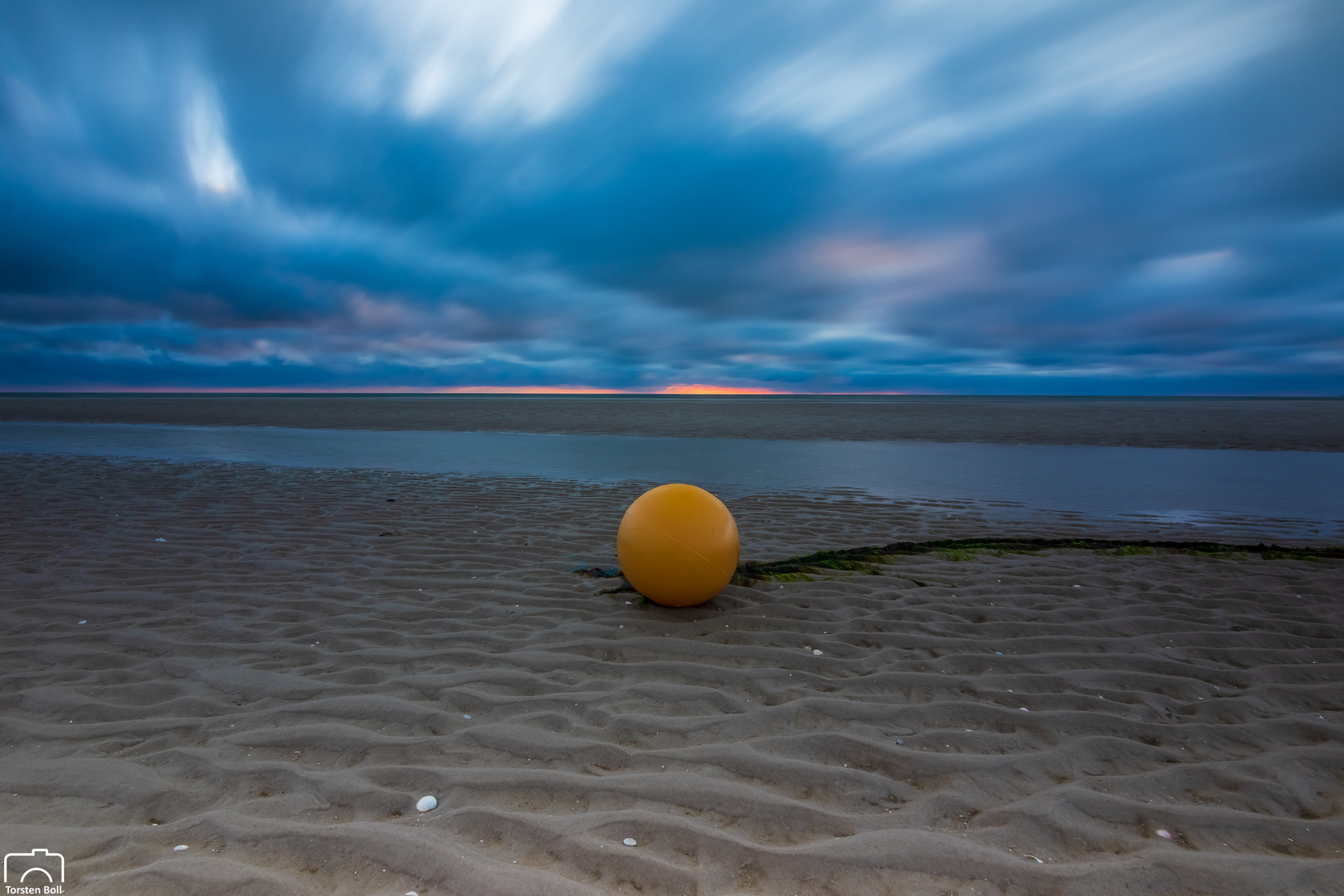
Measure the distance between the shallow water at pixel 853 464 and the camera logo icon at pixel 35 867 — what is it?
10.3m

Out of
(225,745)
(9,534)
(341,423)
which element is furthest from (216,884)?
(341,423)

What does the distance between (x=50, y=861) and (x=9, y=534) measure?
838 centimetres

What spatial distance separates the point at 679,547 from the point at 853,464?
13.5m

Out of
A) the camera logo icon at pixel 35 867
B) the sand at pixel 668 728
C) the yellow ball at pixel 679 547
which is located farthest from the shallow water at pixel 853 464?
the camera logo icon at pixel 35 867

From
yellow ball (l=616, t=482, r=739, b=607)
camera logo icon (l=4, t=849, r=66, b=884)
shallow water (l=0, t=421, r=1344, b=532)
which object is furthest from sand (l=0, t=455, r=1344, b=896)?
shallow water (l=0, t=421, r=1344, b=532)

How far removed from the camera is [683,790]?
321 centimetres

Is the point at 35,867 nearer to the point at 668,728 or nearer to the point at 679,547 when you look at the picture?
the point at 668,728

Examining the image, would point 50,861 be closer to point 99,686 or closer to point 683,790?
point 99,686

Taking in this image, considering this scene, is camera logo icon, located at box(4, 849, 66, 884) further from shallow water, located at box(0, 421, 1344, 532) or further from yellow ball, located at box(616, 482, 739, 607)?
shallow water, located at box(0, 421, 1344, 532)

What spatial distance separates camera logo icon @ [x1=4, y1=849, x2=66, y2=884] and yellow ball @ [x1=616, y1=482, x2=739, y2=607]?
3772 millimetres

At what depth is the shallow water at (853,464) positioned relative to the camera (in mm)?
12289

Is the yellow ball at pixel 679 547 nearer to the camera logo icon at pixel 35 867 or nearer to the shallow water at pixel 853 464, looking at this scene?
the camera logo icon at pixel 35 867

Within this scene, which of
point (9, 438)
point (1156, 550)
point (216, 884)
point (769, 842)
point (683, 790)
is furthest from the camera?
point (9, 438)

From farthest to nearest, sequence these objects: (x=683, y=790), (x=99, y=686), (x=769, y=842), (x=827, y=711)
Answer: (x=99, y=686)
(x=827, y=711)
(x=683, y=790)
(x=769, y=842)
